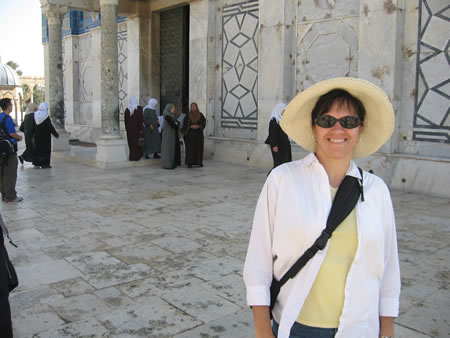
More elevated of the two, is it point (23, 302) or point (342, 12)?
point (342, 12)

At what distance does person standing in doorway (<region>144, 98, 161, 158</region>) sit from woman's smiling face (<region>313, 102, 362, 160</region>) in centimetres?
874

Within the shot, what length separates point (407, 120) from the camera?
7.21m

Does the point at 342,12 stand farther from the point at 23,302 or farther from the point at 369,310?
the point at 369,310

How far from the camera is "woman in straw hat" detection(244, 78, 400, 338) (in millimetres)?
1419

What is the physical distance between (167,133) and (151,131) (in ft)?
3.25

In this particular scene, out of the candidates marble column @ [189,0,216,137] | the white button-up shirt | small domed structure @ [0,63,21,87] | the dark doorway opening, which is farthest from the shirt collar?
small domed structure @ [0,63,21,87]

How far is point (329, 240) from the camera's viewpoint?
4.68 feet

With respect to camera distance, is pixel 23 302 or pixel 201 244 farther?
pixel 201 244

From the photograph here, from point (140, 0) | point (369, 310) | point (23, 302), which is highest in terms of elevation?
point (140, 0)

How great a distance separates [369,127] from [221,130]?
8953 mm

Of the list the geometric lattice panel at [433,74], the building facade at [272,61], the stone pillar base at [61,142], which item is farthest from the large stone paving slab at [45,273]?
the stone pillar base at [61,142]

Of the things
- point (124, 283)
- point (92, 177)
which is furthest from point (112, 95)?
point (124, 283)

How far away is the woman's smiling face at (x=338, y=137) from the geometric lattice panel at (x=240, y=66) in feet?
26.8

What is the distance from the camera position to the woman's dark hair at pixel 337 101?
1526 millimetres
